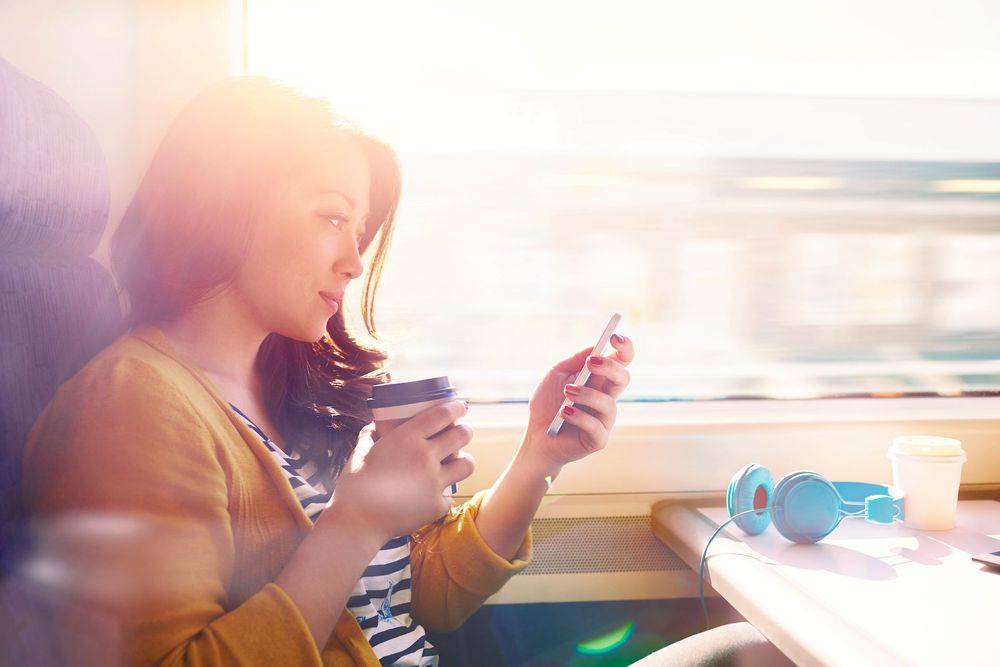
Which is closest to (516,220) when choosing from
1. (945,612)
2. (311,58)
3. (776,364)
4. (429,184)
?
(429,184)

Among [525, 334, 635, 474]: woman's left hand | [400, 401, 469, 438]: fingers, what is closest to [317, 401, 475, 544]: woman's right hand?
[400, 401, 469, 438]: fingers

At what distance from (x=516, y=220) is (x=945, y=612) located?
87 cm

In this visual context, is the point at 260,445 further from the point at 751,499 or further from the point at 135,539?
the point at 751,499

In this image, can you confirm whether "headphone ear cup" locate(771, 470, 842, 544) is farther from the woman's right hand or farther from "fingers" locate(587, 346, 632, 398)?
the woman's right hand

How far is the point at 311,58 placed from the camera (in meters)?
1.30

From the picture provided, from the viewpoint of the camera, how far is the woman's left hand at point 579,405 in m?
0.96

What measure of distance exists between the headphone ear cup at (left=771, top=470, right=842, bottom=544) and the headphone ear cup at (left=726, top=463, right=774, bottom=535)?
6cm

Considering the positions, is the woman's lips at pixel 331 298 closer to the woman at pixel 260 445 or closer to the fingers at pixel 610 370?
the woman at pixel 260 445

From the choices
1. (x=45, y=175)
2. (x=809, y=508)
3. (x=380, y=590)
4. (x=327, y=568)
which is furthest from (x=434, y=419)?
(x=809, y=508)

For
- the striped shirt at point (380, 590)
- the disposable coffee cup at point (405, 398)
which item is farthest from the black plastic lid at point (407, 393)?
the striped shirt at point (380, 590)

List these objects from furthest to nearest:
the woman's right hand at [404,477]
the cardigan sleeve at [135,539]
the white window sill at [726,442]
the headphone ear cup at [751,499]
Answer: the white window sill at [726,442], the headphone ear cup at [751,499], the woman's right hand at [404,477], the cardigan sleeve at [135,539]

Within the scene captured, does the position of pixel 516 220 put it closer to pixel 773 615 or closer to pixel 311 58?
pixel 311 58

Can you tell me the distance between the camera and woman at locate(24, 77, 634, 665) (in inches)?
24.9

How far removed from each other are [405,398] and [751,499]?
561 mm
